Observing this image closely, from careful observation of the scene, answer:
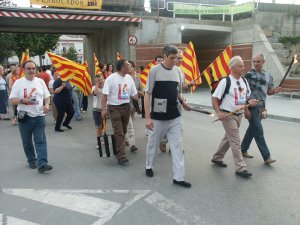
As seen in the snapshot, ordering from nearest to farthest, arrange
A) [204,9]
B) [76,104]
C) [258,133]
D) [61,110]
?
[258,133] < [61,110] < [76,104] < [204,9]

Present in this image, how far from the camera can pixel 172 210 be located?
4.21 meters

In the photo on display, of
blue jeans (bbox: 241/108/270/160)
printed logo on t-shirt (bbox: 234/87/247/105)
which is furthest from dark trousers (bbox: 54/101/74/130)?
printed logo on t-shirt (bbox: 234/87/247/105)

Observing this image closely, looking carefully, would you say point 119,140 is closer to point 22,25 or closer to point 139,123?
point 139,123

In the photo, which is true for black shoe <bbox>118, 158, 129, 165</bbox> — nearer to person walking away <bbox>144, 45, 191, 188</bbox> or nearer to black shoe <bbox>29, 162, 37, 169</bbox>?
person walking away <bbox>144, 45, 191, 188</bbox>

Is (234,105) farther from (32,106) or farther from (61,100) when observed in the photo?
(61,100)

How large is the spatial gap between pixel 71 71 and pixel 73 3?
30.7ft

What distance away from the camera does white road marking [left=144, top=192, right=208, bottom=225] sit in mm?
3926

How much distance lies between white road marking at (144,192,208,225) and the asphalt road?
1 cm

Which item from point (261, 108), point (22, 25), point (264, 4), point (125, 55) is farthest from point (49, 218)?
point (264, 4)

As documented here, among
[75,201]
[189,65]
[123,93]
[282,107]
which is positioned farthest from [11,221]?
[282,107]

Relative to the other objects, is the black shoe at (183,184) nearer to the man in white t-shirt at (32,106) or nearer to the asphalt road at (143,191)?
the asphalt road at (143,191)

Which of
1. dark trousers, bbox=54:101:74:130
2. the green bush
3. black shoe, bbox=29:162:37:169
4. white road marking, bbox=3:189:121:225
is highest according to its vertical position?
the green bush

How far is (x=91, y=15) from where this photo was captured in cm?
1766

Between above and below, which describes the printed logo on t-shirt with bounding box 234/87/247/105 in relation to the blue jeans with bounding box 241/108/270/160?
above
